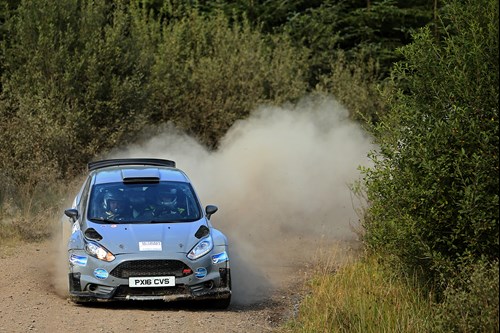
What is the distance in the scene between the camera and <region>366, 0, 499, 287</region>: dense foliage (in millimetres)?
10922

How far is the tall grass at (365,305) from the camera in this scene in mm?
11484

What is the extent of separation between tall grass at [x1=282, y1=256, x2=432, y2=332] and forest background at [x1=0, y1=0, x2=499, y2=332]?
0.05 metres

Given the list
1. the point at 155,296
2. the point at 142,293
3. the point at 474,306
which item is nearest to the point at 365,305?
the point at 474,306

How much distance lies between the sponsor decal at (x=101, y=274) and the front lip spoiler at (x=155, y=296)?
0.20m

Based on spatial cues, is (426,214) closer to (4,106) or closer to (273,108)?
(4,106)

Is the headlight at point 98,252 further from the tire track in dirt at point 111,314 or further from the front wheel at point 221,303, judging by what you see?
the front wheel at point 221,303

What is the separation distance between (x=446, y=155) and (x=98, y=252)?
430 cm

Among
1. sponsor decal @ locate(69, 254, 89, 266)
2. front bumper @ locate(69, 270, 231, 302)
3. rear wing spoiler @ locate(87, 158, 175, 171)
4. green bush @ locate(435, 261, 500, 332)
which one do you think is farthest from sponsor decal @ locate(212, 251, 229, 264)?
rear wing spoiler @ locate(87, 158, 175, 171)

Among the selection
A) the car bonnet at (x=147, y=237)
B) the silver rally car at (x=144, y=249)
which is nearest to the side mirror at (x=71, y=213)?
the silver rally car at (x=144, y=249)

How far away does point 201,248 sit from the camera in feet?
41.7

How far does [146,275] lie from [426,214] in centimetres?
336

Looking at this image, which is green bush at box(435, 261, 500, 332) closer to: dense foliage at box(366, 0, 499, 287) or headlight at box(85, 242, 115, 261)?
dense foliage at box(366, 0, 499, 287)

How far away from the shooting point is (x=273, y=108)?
90.1 feet

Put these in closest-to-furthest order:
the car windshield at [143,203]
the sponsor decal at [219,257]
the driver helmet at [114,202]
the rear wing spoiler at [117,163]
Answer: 1. the sponsor decal at [219,257]
2. the car windshield at [143,203]
3. the driver helmet at [114,202]
4. the rear wing spoiler at [117,163]
